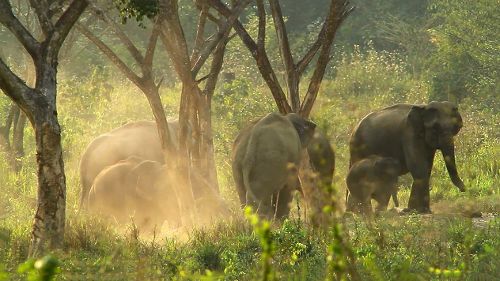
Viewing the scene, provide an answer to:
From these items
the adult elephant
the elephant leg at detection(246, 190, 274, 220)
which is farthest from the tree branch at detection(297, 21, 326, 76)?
the elephant leg at detection(246, 190, 274, 220)

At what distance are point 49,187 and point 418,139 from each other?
6.48 meters

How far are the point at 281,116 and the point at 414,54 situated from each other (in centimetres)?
2374

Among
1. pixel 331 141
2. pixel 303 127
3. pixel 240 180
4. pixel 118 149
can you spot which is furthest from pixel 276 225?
pixel 331 141

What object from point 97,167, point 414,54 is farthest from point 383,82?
point 97,167

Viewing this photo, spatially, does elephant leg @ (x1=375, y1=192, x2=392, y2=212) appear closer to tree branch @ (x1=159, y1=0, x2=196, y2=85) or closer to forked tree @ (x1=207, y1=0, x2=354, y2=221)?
forked tree @ (x1=207, y1=0, x2=354, y2=221)

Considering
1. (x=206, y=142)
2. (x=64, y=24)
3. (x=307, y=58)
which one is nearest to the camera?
(x=64, y=24)

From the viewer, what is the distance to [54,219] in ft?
32.4

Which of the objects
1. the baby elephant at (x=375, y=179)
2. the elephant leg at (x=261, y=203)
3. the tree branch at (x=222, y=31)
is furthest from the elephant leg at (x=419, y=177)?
the tree branch at (x=222, y=31)

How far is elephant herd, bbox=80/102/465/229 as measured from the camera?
1254 cm

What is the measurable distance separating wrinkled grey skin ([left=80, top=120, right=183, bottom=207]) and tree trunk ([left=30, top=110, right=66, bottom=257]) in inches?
266

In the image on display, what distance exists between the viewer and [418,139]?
1464 centimetres

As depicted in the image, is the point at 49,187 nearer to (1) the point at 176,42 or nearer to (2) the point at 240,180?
(2) the point at 240,180

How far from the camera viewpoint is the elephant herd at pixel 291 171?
12.5 meters

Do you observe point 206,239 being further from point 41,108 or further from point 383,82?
point 383,82
